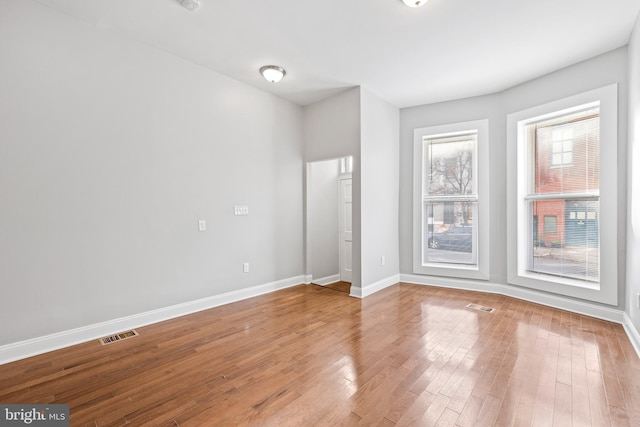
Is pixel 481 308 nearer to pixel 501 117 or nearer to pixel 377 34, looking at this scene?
pixel 501 117

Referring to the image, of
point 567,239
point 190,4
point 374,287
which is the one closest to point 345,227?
point 374,287

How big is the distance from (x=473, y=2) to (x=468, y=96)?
2272mm

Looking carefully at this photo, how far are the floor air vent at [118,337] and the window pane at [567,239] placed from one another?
4982 mm

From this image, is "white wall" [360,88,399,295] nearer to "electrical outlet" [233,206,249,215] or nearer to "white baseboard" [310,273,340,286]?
"white baseboard" [310,273,340,286]

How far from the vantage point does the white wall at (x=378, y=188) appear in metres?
4.35

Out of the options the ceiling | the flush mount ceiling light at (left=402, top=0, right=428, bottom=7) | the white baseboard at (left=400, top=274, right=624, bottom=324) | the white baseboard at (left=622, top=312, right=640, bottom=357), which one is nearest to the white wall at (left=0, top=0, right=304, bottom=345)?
the ceiling

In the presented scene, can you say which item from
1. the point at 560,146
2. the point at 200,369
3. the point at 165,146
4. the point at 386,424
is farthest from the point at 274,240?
the point at 560,146

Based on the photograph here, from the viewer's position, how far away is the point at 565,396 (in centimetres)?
199

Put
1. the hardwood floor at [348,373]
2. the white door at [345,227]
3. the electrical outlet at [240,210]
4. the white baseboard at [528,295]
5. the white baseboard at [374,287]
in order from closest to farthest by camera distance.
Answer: the hardwood floor at [348,373] → the white baseboard at [528,295] → the electrical outlet at [240,210] → the white baseboard at [374,287] → the white door at [345,227]

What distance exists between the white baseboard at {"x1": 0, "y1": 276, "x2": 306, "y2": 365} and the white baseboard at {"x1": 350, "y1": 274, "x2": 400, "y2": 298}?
141 centimetres

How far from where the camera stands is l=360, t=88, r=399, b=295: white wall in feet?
14.3

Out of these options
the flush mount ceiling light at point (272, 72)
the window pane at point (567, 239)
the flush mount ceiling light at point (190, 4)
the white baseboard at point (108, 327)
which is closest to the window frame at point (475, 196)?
the window pane at point (567, 239)

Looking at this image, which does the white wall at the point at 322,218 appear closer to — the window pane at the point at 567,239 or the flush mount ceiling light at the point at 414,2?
the flush mount ceiling light at the point at 414,2

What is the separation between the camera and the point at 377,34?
3.00 m
